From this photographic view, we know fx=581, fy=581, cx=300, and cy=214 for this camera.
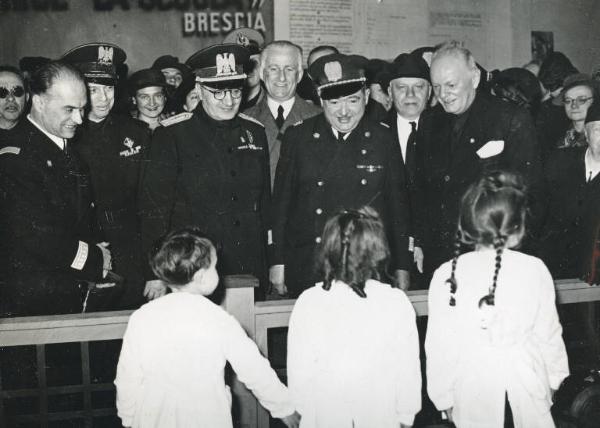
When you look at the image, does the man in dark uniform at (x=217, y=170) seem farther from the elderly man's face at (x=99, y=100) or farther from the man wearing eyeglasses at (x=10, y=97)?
Answer: the man wearing eyeglasses at (x=10, y=97)

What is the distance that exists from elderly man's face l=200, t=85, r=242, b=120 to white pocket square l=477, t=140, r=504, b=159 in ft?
5.29

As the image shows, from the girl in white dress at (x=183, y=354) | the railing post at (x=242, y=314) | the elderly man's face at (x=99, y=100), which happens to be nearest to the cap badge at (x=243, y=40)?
the elderly man's face at (x=99, y=100)

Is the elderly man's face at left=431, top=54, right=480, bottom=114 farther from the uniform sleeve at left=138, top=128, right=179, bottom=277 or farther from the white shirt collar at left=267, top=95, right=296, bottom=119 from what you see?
the uniform sleeve at left=138, top=128, right=179, bottom=277

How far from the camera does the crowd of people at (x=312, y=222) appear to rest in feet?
7.72

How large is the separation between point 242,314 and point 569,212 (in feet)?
8.60

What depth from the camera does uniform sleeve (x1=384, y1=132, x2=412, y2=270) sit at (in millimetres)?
3709

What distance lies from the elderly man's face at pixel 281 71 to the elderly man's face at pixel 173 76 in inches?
72.4

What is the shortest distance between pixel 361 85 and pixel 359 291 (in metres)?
1.82

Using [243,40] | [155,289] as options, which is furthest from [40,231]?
[243,40]

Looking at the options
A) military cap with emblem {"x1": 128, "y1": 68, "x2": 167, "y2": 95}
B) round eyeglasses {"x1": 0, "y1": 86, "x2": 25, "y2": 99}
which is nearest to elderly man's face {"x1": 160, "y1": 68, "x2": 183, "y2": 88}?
military cap with emblem {"x1": 128, "y1": 68, "x2": 167, "y2": 95}

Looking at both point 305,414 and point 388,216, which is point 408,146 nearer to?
point 388,216

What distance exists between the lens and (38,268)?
118 inches

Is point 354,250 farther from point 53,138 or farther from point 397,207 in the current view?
point 53,138

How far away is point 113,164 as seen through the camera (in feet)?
12.5
